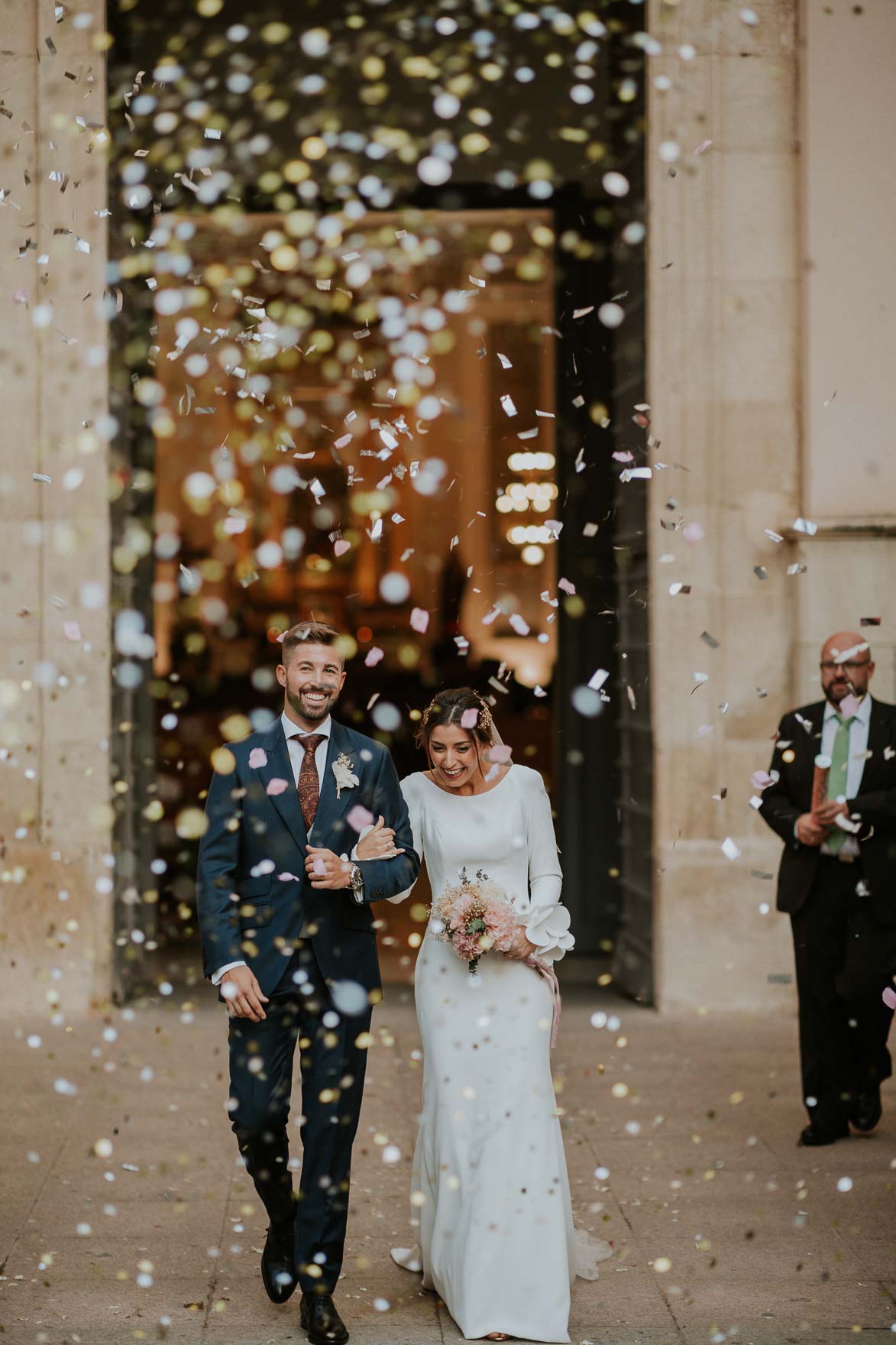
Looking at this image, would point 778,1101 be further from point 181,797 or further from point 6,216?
point 181,797

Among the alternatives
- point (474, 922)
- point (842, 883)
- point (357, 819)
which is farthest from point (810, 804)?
point (357, 819)

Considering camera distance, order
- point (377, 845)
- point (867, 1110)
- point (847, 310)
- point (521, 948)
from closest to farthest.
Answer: point (377, 845)
point (521, 948)
point (867, 1110)
point (847, 310)

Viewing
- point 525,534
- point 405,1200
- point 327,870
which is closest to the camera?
point 327,870

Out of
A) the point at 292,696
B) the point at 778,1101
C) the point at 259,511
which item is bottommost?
the point at 778,1101

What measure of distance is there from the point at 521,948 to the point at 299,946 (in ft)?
1.97

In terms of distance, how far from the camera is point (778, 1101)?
20.0ft

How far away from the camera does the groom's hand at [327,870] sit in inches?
147

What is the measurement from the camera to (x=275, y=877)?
3918mm

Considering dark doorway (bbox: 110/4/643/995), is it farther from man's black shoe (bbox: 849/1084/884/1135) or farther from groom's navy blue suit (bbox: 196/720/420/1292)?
man's black shoe (bbox: 849/1084/884/1135)

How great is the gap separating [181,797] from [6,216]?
6.56 m

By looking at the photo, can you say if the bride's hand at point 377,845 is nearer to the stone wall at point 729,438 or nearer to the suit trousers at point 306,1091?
the suit trousers at point 306,1091

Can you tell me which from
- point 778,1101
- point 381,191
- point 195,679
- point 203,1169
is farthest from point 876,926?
point 195,679

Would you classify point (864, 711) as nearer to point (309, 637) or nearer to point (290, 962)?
point (309, 637)

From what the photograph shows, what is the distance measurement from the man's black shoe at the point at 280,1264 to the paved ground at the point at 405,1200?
6cm
